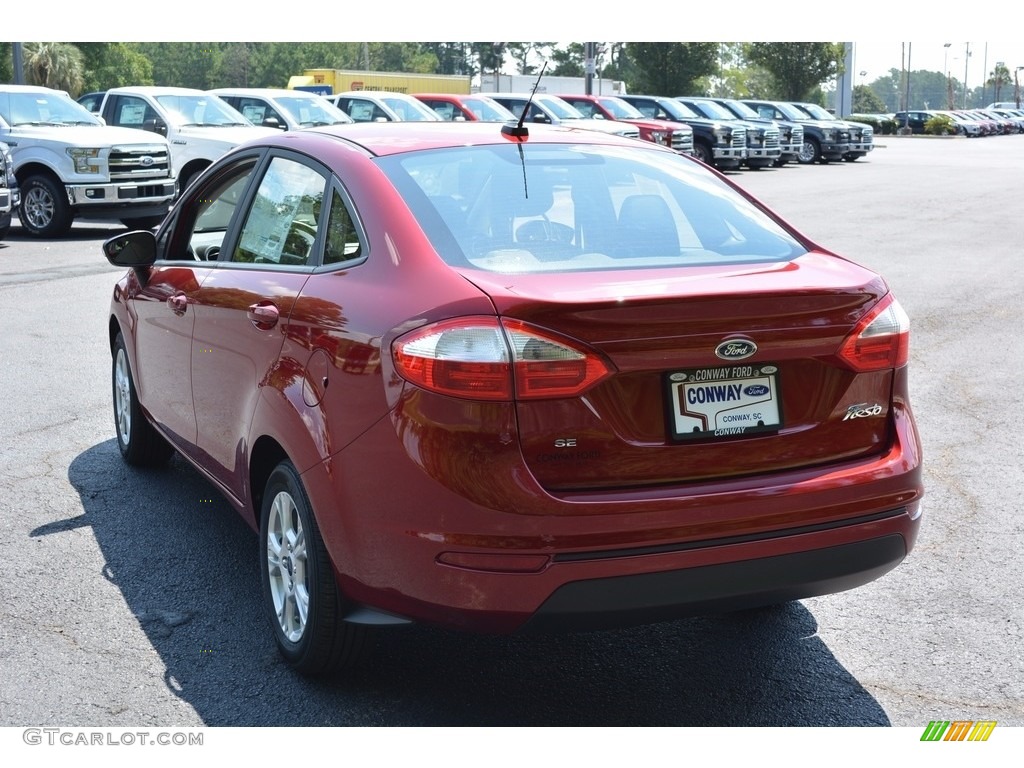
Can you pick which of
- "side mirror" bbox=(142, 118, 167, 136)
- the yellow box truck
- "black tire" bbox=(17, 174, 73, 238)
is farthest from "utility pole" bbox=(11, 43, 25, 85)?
the yellow box truck

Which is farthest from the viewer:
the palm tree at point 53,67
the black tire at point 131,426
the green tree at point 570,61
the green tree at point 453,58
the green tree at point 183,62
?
the green tree at point 453,58

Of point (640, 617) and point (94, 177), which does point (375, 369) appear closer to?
point (640, 617)

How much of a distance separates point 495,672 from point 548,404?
119 centimetres

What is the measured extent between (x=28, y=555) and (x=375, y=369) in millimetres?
2331

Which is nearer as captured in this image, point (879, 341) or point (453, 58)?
point (879, 341)

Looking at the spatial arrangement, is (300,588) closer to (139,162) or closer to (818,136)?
(139,162)

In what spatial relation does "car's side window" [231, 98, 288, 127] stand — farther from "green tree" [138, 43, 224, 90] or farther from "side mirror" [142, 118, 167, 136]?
"green tree" [138, 43, 224, 90]

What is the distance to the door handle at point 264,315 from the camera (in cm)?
400

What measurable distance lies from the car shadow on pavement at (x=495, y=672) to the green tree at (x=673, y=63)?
213 ft

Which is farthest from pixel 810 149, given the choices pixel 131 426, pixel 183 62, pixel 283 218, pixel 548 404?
pixel 183 62

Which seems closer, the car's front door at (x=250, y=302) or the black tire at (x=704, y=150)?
the car's front door at (x=250, y=302)

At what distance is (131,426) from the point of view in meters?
6.08

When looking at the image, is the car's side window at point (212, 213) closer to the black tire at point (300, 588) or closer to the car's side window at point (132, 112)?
the black tire at point (300, 588)

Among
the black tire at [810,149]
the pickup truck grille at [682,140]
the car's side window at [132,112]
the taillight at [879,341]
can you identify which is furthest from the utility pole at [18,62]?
the taillight at [879,341]
